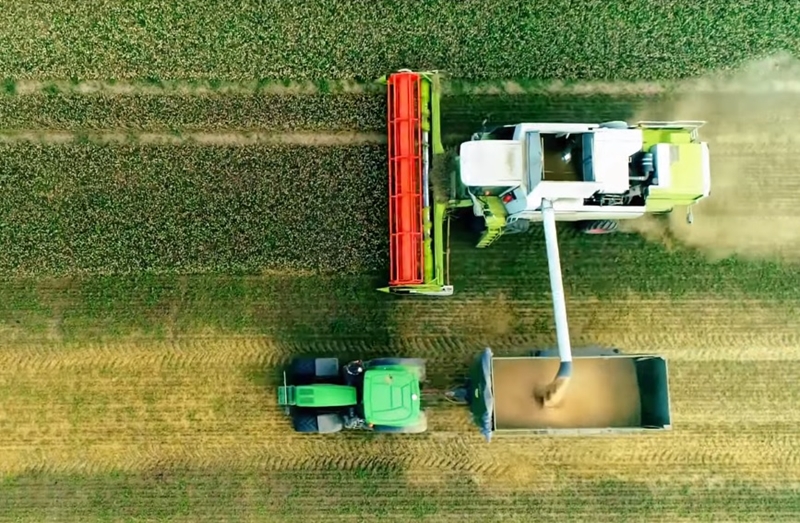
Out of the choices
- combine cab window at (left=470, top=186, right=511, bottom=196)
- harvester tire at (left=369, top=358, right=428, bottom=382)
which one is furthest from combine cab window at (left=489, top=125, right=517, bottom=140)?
harvester tire at (left=369, top=358, right=428, bottom=382)

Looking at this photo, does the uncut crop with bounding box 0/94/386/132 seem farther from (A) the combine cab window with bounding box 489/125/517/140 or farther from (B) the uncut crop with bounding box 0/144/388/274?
(A) the combine cab window with bounding box 489/125/517/140

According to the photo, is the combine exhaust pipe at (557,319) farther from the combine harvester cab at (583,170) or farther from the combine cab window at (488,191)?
the combine cab window at (488,191)

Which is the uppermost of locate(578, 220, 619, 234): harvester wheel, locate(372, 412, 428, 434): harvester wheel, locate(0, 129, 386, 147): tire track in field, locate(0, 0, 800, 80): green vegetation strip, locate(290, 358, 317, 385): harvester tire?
locate(0, 0, 800, 80): green vegetation strip

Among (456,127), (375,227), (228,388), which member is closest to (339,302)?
(375,227)

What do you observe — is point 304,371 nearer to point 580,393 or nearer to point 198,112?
point 580,393

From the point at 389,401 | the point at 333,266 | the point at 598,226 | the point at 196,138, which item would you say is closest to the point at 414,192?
the point at 333,266

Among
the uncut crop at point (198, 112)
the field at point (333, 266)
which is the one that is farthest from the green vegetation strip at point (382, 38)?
the uncut crop at point (198, 112)
